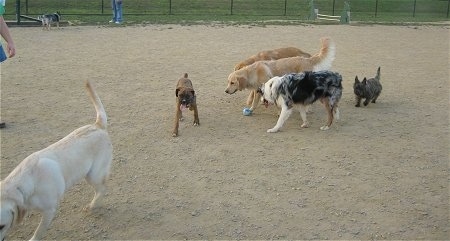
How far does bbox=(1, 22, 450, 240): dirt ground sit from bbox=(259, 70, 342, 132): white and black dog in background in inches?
11.8

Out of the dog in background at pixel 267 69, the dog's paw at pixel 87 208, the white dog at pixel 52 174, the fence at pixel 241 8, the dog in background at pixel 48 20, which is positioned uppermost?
the fence at pixel 241 8

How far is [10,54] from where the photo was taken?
6039mm

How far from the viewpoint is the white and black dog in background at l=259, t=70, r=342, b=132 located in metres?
6.95

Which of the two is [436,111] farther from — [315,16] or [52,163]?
[315,16]

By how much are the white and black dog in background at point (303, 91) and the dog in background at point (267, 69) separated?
0.63 meters

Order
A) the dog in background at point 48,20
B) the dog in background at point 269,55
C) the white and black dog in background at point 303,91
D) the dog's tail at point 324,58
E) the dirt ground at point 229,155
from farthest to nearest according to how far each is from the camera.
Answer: the dog in background at point 48,20 → the dog in background at point 269,55 → the dog's tail at point 324,58 → the white and black dog in background at point 303,91 → the dirt ground at point 229,155

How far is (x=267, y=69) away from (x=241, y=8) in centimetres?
2494

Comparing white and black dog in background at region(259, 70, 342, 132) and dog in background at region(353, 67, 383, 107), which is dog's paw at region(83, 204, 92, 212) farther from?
dog in background at region(353, 67, 383, 107)

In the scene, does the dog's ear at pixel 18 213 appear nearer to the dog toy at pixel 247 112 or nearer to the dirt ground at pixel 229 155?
the dirt ground at pixel 229 155

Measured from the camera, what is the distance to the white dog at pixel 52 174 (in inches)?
131

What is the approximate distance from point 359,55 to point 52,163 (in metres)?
11.3

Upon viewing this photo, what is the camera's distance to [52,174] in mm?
3619

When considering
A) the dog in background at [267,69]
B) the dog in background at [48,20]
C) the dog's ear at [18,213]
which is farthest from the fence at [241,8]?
the dog's ear at [18,213]

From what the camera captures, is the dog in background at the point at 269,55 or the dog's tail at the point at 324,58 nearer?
the dog's tail at the point at 324,58
